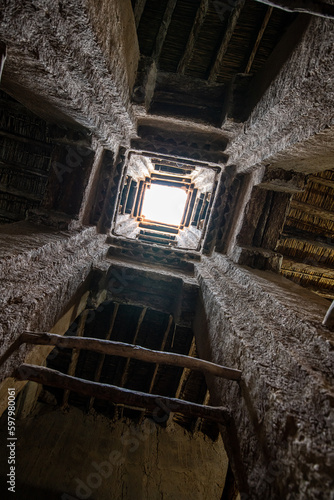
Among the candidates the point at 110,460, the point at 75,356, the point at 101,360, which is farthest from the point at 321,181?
the point at 110,460

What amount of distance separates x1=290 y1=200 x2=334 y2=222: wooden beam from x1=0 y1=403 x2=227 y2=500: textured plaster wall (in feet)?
17.6

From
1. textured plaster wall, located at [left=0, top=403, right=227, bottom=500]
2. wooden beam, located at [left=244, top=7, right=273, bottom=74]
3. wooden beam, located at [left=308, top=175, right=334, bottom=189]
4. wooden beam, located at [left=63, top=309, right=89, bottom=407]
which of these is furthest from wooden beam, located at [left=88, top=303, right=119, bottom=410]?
wooden beam, located at [left=244, top=7, right=273, bottom=74]

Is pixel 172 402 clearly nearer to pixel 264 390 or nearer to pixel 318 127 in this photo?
pixel 264 390

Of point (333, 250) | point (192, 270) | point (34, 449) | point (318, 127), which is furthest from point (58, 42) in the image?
point (34, 449)

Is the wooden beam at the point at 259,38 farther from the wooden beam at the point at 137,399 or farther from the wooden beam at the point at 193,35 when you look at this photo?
the wooden beam at the point at 137,399

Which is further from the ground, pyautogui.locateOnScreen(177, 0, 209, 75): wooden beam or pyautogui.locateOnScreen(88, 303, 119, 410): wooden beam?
pyautogui.locateOnScreen(177, 0, 209, 75): wooden beam

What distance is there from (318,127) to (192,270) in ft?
8.97

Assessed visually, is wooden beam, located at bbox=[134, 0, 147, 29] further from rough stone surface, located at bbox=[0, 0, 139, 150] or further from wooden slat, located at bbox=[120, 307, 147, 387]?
wooden slat, located at bbox=[120, 307, 147, 387]

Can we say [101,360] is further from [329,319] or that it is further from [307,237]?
[329,319]

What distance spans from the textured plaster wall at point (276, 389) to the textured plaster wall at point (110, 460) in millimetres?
4045

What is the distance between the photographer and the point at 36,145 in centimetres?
468

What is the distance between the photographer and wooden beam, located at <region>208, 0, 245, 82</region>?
2.70 meters

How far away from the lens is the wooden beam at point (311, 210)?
493 centimetres

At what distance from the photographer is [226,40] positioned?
2.85 m
